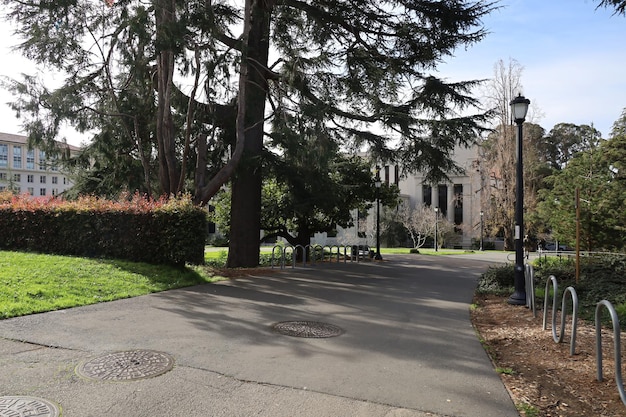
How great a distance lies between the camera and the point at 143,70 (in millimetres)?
14375

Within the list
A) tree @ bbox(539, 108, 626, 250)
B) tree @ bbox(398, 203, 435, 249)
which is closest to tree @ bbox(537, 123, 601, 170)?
tree @ bbox(398, 203, 435, 249)

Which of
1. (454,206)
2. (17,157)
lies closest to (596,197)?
(454,206)

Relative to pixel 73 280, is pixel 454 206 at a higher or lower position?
higher

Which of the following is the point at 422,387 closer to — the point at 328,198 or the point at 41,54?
the point at 328,198

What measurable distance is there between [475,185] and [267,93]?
134ft

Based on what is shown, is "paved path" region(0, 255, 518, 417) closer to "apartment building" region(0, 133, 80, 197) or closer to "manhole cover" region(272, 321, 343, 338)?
"manhole cover" region(272, 321, 343, 338)

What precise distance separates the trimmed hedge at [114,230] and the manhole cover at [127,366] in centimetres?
672

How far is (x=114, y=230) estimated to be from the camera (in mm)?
12359

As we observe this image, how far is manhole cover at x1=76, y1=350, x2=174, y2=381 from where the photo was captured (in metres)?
4.34

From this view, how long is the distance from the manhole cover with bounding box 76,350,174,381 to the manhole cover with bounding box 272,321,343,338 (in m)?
1.95

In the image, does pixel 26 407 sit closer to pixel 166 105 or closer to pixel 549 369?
pixel 549 369

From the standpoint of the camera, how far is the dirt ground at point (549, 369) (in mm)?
4027

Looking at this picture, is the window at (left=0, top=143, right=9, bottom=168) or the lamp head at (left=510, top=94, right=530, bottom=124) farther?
the window at (left=0, top=143, right=9, bottom=168)

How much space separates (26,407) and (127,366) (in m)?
1.12
